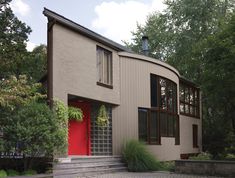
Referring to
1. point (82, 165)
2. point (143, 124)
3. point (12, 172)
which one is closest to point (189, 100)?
point (143, 124)

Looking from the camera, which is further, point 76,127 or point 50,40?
point 76,127

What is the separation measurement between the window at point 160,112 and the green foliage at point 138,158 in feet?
6.95

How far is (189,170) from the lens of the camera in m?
15.4

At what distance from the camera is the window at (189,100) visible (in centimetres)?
2538

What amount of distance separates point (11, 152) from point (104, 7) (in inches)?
879

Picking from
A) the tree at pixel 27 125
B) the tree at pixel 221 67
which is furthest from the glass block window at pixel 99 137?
the tree at pixel 221 67

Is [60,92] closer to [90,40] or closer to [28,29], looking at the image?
[90,40]

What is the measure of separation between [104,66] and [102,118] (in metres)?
2.25

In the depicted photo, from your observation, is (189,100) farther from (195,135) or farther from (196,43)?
(196,43)

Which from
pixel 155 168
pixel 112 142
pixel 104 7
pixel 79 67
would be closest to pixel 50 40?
pixel 79 67

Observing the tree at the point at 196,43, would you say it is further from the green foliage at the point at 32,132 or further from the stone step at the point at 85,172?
the green foliage at the point at 32,132

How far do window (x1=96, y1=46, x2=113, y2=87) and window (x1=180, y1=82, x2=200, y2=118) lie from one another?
8361mm

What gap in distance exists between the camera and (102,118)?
17.2 m

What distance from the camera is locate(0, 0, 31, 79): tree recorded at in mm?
22750
